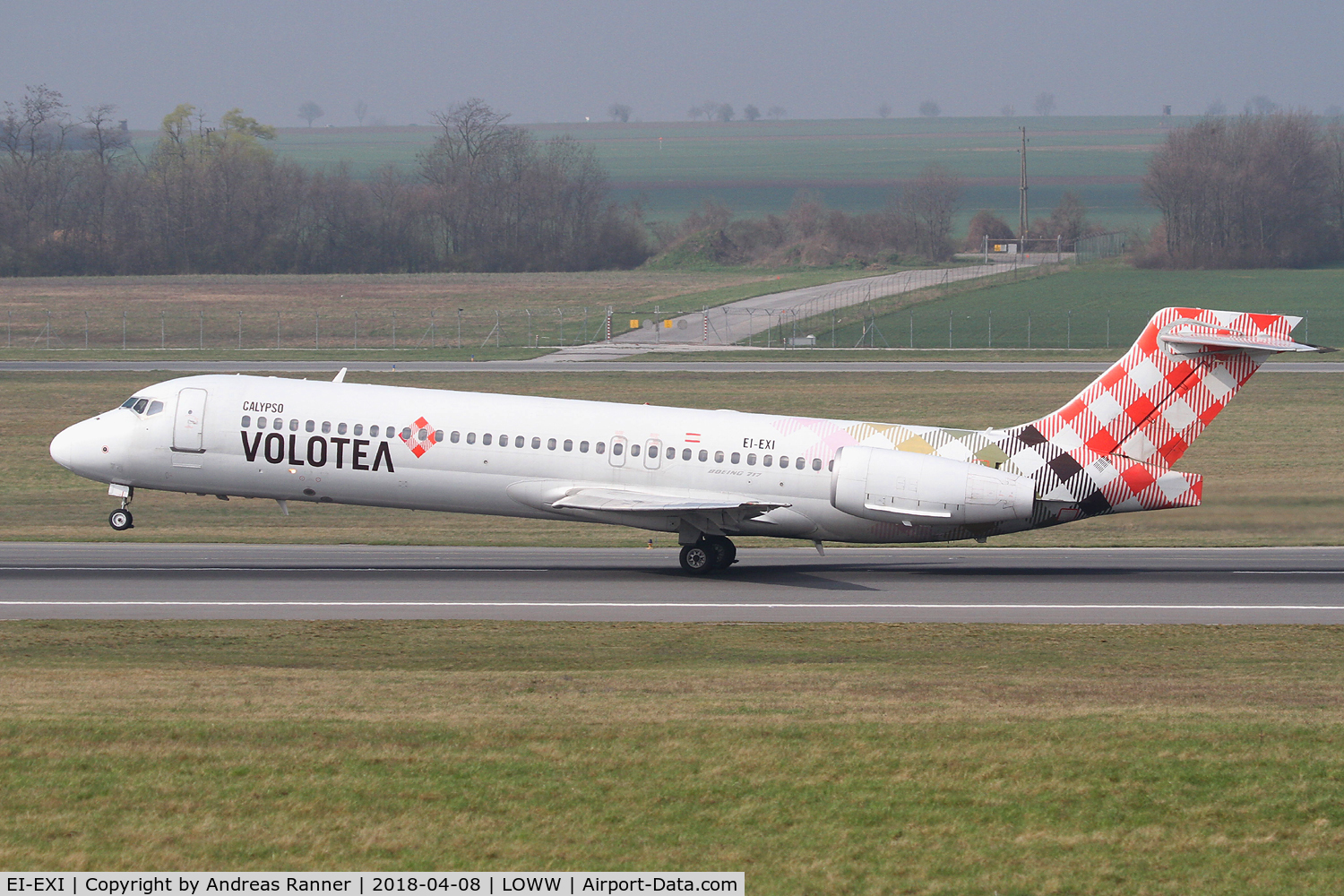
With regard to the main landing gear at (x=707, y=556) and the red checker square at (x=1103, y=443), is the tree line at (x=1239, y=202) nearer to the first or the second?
the red checker square at (x=1103, y=443)

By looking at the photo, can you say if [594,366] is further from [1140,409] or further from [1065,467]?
[1140,409]

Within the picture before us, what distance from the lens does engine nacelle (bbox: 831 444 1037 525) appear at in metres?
28.8

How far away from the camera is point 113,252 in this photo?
12988 centimetres

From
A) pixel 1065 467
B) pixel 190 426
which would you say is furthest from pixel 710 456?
pixel 190 426

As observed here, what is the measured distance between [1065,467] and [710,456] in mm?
7201

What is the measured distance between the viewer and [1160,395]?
29.0 metres

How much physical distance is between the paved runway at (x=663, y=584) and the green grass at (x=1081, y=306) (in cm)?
4849

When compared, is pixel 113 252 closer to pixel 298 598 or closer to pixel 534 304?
pixel 534 304

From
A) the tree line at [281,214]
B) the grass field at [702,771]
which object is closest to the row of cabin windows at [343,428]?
the grass field at [702,771]

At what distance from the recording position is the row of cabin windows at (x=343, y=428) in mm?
30016

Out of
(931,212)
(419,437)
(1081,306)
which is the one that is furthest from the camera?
(931,212)

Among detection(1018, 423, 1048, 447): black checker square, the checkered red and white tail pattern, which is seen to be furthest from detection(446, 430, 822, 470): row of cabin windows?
the checkered red and white tail pattern

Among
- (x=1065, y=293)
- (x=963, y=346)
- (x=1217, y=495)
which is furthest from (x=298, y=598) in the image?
(x=1065, y=293)

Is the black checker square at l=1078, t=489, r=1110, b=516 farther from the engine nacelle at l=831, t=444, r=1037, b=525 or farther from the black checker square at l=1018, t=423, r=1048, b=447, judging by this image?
the black checker square at l=1018, t=423, r=1048, b=447
